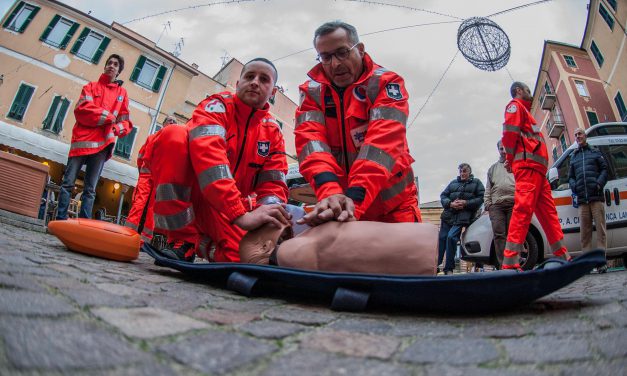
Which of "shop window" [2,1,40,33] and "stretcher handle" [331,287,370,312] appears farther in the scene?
"shop window" [2,1,40,33]

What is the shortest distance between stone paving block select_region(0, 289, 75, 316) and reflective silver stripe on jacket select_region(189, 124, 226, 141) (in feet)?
4.47

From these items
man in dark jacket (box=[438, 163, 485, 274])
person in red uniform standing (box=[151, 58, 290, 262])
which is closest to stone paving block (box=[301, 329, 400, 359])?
person in red uniform standing (box=[151, 58, 290, 262])

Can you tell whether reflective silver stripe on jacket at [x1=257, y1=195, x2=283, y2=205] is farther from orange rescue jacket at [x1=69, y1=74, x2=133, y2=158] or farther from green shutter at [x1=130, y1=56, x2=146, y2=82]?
green shutter at [x1=130, y1=56, x2=146, y2=82]

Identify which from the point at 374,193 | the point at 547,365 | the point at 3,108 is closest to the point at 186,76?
the point at 3,108

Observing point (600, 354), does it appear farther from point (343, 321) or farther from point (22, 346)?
point (22, 346)

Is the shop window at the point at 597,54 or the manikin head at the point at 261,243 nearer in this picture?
the manikin head at the point at 261,243

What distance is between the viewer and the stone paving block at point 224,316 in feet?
2.78

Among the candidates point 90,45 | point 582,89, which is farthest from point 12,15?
point 582,89

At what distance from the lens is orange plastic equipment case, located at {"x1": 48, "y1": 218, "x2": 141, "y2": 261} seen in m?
1.99

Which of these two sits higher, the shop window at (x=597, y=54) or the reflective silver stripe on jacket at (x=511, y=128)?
the shop window at (x=597, y=54)

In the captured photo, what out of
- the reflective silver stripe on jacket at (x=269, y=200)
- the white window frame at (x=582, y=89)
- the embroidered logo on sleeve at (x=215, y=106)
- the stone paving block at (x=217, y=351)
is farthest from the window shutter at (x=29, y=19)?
the white window frame at (x=582, y=89)

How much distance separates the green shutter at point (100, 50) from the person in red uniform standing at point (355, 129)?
16221 millimetres

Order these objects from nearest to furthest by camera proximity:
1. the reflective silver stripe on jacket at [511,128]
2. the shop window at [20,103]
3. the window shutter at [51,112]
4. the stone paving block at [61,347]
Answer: the stone paving block at [61,347]
the reflective silver stripe on jacket at [511,128]
the shop window at [20,103]
the window shutter at [51,112]

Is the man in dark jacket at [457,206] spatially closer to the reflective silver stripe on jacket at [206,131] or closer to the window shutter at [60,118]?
the reflective silver stripe on jacket at [206,131]
